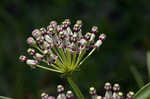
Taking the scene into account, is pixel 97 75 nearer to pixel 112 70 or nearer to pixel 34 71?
pixel 112 70

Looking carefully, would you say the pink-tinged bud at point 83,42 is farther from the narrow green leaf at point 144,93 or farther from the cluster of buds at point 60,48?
the narrow green leaf at point 144,93

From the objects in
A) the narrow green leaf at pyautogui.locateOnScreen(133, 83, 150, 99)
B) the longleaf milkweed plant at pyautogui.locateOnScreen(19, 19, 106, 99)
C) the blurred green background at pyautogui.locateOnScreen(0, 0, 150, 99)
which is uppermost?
the blurred green background at pyautogui.locateOnScreen(0, 0, 150, 99)


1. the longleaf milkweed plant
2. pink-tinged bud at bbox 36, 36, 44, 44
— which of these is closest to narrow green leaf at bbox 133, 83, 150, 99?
the longleaf milkweed plant

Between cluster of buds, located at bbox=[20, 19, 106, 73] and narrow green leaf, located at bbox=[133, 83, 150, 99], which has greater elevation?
cluster of buds, located at bbox=[20, 19, 106, 73]

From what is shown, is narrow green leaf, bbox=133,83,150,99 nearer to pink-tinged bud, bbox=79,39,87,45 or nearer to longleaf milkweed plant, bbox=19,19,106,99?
longleaf milkweed plant, bbox=19,19,106,99

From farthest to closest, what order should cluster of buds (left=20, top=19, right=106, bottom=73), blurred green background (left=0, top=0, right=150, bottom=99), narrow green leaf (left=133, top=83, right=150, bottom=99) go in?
blurred green background (left=0, top=0, right=150, bottom=99)
narrow green leaf (left=133, top=83, right=150, bottom=99)
cluster of buds (left=20, top=19, right=106, bottom=73)

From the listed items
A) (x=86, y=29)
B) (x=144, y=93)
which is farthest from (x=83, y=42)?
(x=86, y=29)

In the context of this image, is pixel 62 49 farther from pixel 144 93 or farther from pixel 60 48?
pixel 144 93

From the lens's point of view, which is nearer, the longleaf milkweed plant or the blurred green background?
the longleaf milkweed plant
